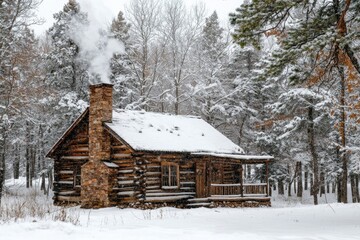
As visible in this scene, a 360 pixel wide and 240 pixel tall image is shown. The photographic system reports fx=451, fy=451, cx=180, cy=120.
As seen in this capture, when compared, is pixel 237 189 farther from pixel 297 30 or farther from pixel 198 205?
pixel 297 30

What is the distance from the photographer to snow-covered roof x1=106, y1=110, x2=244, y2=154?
24.8 meters

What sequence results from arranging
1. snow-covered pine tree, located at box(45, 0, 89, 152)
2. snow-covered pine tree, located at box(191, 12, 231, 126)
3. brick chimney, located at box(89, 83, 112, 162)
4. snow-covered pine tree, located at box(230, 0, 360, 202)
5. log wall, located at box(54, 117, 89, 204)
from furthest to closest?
snow-covered pine tree, located at box(191, 12, 231, 126) → snow-covered pine tree, located at box(45, 0, 89, 152) → log wall, located at box(54, 117, 89, 204) → brick chimney, located at box(89, 83, 112, 162) → snow-covered pine tree, located at box(230, 0, 360, 202)

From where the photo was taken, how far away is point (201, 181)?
27.2 meters

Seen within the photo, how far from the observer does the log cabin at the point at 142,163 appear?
2427 centimetres

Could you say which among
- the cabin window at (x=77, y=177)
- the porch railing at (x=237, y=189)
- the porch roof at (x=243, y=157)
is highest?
the porch roof at (x=243, y=157)

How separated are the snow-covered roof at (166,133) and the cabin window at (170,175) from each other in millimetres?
1155

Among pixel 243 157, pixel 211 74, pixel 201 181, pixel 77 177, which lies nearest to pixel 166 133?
pixel 201 181

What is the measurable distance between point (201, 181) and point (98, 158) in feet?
21.4

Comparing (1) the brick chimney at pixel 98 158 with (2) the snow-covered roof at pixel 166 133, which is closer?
(1) the brick chimney at pixel 98 158

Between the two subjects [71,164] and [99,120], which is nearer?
[99,120]

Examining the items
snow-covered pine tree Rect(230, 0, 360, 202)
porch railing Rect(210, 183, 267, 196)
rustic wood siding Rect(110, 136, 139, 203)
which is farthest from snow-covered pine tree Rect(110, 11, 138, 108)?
snow-covered pine tree Rect(230, 0, 360, 202)

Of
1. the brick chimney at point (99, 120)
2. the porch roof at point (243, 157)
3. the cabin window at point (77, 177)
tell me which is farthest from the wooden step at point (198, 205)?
the cabin window at point (77, 177)

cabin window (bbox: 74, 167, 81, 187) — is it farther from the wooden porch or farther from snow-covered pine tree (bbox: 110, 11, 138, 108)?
snow-covered pine tree (bbox: 110, 11, 138, 108)

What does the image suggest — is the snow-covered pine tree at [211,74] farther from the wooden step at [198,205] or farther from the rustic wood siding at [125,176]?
the rustic wood siding at [125,176]
